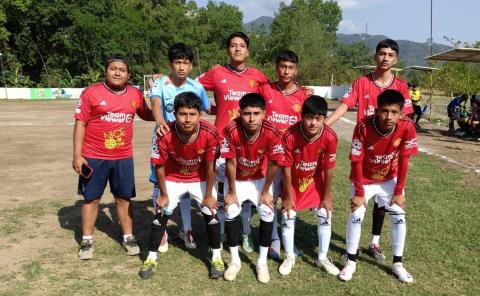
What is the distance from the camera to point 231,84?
16.1ft

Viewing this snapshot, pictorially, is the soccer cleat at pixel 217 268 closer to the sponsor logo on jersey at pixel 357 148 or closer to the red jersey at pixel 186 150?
the red jersey at pixel 186 150

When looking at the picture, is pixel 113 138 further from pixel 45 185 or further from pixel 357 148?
pixel 45 185

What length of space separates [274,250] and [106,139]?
7.46 ft

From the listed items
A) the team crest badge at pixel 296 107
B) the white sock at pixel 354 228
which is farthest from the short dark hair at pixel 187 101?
the white sock at pixel 354 228

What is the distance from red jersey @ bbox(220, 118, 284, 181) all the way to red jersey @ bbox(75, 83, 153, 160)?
125 centimetres

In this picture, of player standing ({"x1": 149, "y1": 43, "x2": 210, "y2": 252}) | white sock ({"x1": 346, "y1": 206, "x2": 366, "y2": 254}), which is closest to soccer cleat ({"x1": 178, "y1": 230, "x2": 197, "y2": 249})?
player standing ({"x1": 149, "y1": 43, "x2": 210, "y2": 252})

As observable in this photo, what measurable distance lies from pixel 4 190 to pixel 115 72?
4.17 metres

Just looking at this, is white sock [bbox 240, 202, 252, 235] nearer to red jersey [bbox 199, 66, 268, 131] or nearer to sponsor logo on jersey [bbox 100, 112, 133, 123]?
red jersey [bbox 199, 66, 268, 131]

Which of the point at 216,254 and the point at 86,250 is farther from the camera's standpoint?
the point at 86,250

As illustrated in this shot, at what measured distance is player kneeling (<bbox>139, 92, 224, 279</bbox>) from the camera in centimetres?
412

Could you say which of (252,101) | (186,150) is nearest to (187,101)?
(186,150)

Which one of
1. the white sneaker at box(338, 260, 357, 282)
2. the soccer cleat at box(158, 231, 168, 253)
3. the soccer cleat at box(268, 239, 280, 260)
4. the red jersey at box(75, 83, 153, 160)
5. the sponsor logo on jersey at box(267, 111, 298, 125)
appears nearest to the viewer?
the white sneaker at box(338, 260, 357, 282)

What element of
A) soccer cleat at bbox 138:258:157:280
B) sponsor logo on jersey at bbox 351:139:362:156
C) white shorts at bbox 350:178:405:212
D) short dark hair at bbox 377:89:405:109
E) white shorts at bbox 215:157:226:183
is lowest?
soccer cleat at bbox 138:258:157:280

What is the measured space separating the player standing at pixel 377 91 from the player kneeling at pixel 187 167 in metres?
1.36
